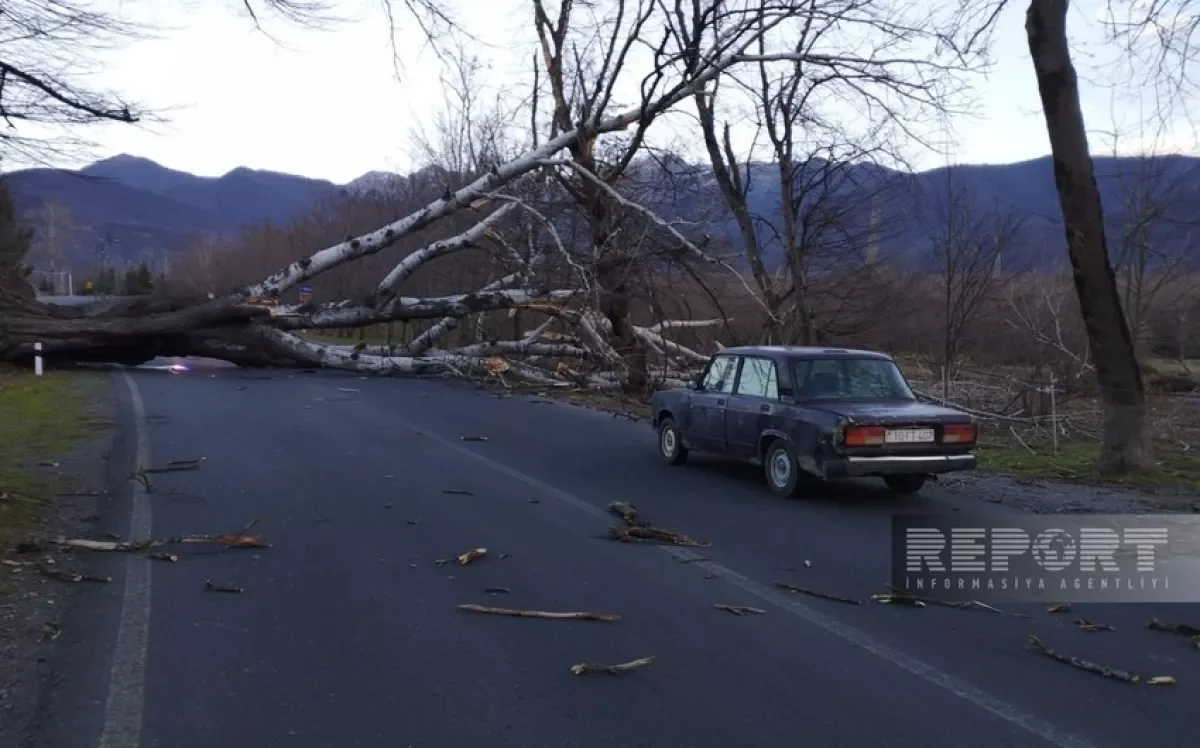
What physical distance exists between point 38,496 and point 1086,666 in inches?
362

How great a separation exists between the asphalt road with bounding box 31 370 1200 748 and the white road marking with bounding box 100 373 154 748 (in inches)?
0.8

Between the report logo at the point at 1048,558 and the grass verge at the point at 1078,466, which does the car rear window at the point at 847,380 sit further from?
the grass verge at the point at 1078,466

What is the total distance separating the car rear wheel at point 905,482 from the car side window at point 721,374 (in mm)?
2066

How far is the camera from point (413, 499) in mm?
11031

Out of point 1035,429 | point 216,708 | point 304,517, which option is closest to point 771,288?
point 1035,429

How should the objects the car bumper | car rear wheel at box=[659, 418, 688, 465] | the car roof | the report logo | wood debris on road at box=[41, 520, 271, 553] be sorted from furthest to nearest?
car rear wheel at box=[659, 418, 688, 465]
the car roof
the car bumper
wood debris on road at box=[41, 520, 271, 553]
the report logo

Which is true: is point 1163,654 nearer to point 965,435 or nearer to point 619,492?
point 965,435

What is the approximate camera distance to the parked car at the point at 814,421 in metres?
10.5

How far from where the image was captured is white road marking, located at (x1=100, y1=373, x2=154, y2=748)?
5.02 m

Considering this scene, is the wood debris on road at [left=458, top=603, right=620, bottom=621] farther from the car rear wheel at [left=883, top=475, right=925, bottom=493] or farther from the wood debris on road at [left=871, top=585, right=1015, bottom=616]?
the car rear wheel at [left=883, top=475, right=925, bottom=493]

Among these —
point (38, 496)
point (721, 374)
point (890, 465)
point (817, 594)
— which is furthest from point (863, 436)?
point (38, 496)

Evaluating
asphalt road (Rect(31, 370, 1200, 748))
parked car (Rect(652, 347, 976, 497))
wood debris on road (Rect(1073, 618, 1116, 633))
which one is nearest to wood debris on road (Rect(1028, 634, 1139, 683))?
asphalt road (Rect(31, 370, 1200, 748))

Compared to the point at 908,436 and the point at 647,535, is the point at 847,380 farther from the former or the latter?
the point at 647,535

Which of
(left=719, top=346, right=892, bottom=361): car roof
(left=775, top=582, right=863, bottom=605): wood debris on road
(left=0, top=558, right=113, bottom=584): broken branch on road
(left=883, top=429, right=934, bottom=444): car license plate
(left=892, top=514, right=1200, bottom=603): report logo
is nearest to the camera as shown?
(left=775, top=582, right=863, bottom=605): wood debris on road
